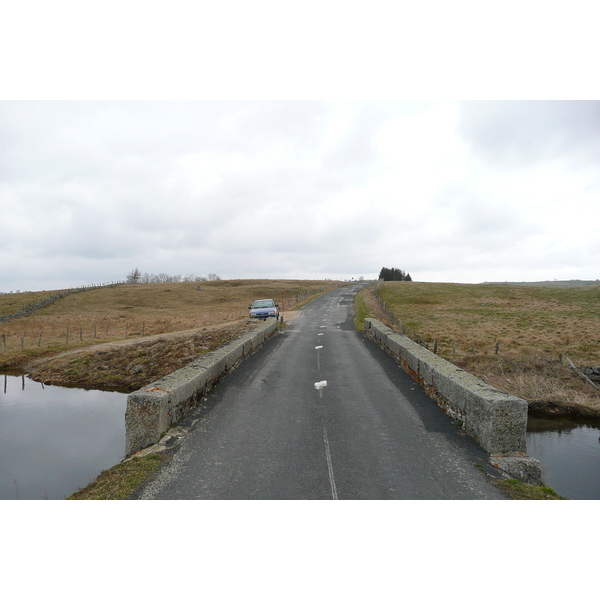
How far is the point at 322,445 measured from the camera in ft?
21.2

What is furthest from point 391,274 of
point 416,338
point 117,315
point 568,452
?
point 568,452

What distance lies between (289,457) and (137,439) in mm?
2798

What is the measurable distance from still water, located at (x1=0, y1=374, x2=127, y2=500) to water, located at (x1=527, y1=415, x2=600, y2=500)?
1010 centimetres

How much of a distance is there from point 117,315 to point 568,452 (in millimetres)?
52914

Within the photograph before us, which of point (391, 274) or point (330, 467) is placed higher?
A: point (391, 274)

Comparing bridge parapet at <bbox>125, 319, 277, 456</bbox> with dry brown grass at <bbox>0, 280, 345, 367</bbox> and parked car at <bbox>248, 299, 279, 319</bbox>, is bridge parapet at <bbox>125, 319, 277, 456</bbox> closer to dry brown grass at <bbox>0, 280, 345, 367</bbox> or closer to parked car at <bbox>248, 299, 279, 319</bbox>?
parked car at <bbox>248, 299, 279, 319</bbox>

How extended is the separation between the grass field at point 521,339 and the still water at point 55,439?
14211 millimetres

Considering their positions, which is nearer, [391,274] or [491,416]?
[491,416]

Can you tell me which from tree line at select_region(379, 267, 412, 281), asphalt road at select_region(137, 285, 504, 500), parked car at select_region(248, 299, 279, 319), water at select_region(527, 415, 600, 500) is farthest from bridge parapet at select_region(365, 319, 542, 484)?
tree line at select_region(379, 267, 412, 281)

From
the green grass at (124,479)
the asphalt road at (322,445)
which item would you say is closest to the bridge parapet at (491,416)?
the asphalt road at (322,445)

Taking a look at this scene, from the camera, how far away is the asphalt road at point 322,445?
502cm

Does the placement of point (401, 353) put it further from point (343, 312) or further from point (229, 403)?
point (343, 312)

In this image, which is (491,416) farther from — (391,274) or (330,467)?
(391,274)

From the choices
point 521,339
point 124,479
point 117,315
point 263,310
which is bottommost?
point 117,315
